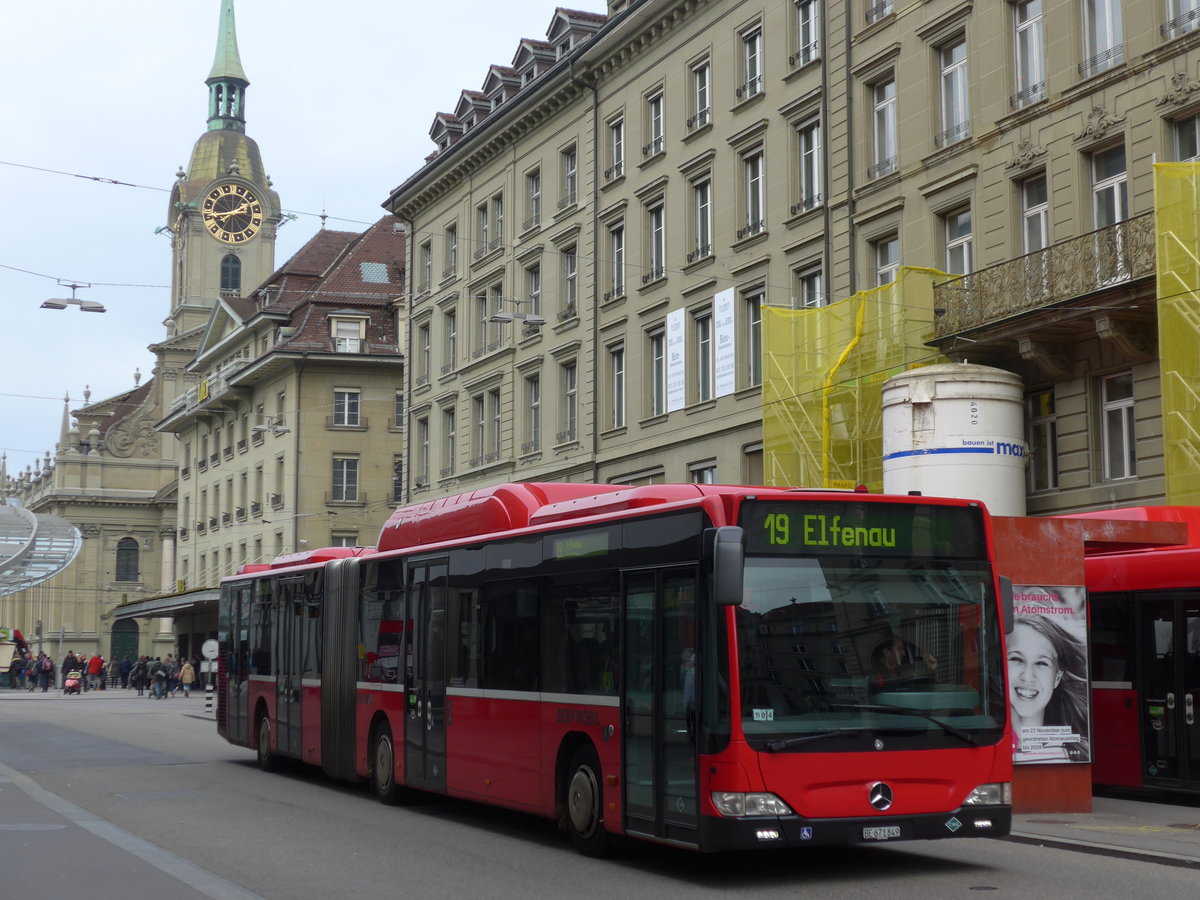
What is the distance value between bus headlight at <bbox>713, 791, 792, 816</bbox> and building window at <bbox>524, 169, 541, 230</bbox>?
33.5 m

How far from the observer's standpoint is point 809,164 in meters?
31.9

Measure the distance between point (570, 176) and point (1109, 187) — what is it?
19.6m

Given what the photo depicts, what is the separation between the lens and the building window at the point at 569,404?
40656 mm

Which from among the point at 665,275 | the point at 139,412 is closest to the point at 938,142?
the point at 665,275

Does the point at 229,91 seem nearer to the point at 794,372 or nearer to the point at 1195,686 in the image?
the point at 794,372

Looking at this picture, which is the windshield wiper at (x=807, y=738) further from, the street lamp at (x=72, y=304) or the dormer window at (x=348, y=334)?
the dormer window at (x=348, y=334)

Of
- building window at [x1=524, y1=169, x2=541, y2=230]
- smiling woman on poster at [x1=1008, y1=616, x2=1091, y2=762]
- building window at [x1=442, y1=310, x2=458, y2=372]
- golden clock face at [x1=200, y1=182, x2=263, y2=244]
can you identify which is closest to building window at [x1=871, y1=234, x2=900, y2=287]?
smiling woman on poster at [x1=1008, y1=616, x2=1091, y2=762]

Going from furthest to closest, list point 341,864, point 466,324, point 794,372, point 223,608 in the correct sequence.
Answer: point 466,324 → point 794,372 → point 223,608 → point 341,864

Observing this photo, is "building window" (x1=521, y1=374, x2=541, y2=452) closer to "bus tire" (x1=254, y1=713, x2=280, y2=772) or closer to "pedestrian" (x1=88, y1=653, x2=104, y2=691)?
"bus tire" (x1=254, y1=713, x2=280, y2=772)

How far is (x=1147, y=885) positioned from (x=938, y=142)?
18980 mm

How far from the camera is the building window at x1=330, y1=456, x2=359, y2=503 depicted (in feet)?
221

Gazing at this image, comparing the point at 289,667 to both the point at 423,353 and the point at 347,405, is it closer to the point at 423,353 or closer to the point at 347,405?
the point at 423,353

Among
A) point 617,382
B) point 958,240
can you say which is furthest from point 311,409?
point 958,240

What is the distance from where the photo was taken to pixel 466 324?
4750cm
